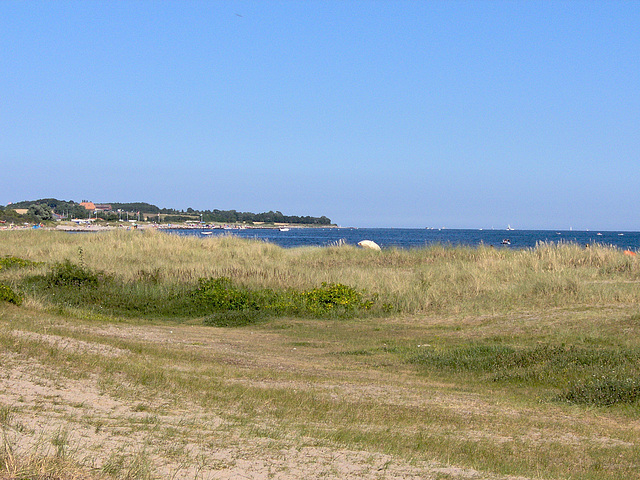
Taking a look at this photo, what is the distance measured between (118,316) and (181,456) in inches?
530

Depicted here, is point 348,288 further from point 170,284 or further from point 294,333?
point 170,284

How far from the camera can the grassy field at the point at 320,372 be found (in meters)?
5.26

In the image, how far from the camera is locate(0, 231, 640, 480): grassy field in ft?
17.3

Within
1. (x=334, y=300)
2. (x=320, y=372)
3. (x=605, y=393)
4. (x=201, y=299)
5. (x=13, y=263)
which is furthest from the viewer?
(x=13, y=263)

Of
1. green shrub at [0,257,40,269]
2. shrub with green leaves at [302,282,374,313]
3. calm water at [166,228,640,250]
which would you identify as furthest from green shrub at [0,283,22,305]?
calm water at [166,228,640,250]

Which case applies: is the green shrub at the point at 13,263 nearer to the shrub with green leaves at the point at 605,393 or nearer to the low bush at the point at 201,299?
the low bush at the point at 201,299

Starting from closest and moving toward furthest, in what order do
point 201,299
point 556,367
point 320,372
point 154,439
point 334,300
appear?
point 154,439, point 320,372, point 556,367, point 334,300, point 201,299

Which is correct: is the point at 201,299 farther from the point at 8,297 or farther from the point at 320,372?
the point at 320,372

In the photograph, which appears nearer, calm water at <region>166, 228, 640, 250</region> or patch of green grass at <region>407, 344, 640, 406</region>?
patch of green grass at <region>407, 344, 640, 406</region>

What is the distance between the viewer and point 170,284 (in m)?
21.0

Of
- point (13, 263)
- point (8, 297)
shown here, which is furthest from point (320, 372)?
point (13, 263)

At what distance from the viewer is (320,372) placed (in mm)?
10422

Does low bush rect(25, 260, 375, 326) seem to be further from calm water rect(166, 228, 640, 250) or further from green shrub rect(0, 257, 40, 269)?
calm water rect(166, 228, 640, 250)

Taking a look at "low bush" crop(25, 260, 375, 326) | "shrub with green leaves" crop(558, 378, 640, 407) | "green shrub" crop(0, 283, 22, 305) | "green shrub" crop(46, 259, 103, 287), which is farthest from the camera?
"green shrub" crop(46, 259, 103, 287)
